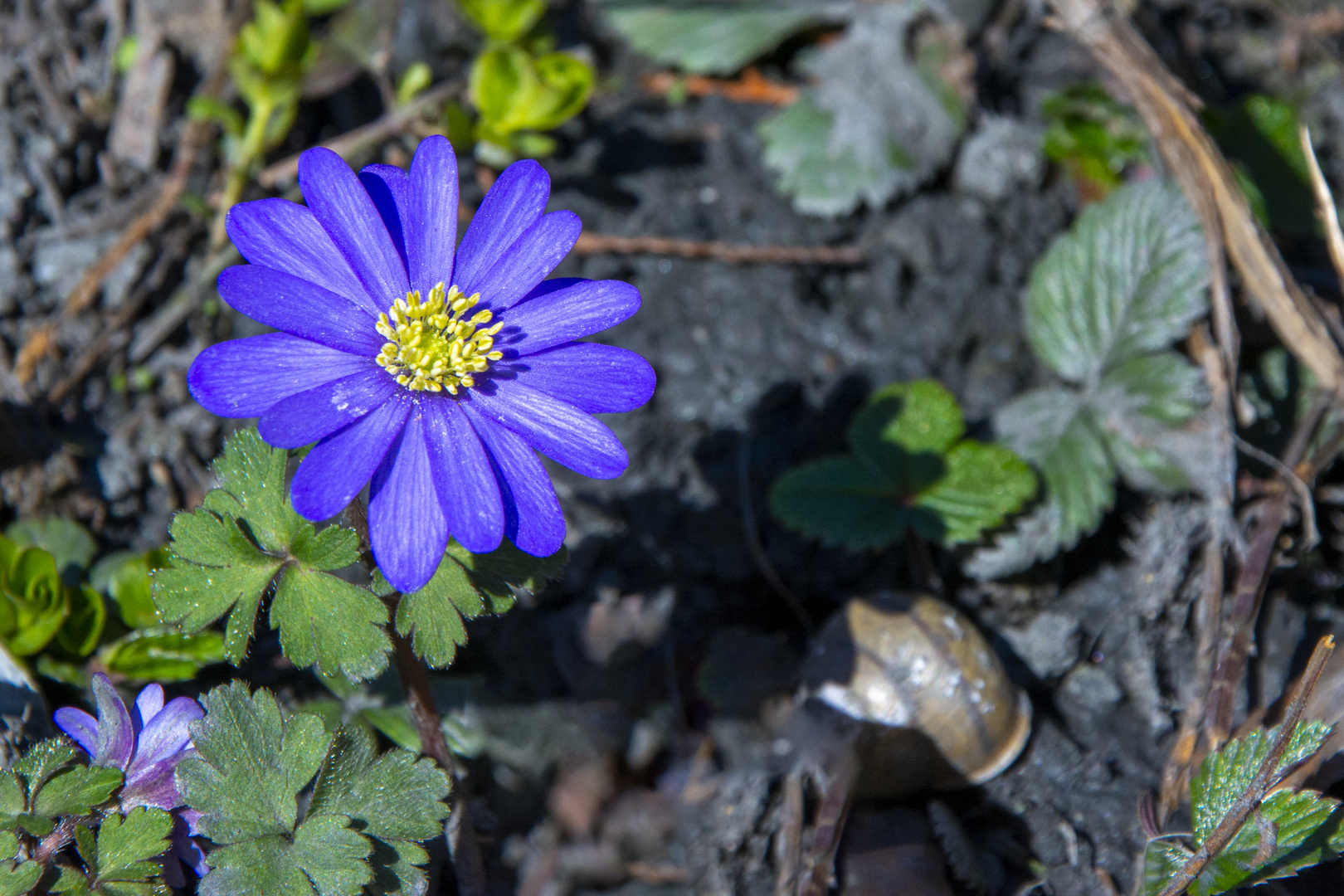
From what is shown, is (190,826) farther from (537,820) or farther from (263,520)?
(537,820)

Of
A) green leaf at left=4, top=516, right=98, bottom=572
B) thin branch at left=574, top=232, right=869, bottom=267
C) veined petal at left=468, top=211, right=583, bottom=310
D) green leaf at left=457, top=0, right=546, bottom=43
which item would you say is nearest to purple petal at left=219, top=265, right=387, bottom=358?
veined petal at left=468, top=211, right=583, bottom=310

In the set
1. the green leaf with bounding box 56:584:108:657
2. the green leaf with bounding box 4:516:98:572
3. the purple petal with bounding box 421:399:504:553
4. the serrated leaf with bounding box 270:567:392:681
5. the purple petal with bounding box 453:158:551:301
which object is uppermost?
the purple petal with bounding box 453:158:551:301

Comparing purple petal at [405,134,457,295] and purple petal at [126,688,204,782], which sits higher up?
purple petal at [405,134,457,295]

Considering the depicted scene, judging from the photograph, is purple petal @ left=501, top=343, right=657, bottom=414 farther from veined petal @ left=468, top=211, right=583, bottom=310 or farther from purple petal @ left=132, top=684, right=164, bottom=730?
purple petal @ left=132, top=684, right=164, bottom=730

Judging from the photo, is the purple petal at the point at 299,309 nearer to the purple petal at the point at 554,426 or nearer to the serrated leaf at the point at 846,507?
the purple petal at the point at 554,426

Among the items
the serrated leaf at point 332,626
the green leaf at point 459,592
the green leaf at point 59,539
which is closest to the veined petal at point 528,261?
the green leaf at point 459,592
